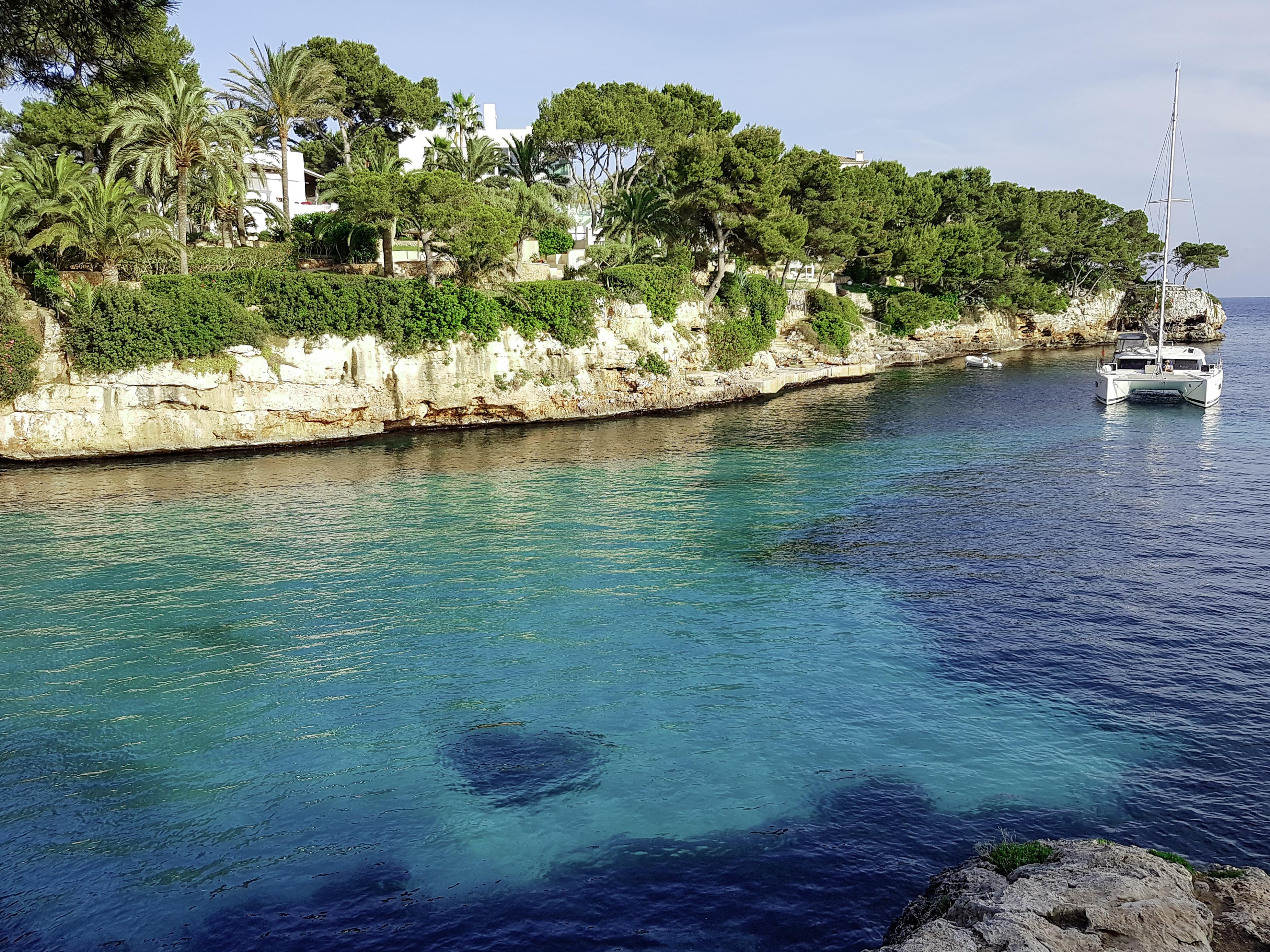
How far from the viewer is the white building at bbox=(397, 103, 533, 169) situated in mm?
69438

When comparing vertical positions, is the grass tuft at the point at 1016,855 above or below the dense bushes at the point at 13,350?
below

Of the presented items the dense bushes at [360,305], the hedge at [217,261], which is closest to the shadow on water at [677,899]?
the dense bushes at [360,305]

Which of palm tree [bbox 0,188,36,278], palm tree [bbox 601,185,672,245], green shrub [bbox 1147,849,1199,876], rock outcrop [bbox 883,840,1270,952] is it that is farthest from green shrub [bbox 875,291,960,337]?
rock outcrop [bbox 883,840,1270,952]

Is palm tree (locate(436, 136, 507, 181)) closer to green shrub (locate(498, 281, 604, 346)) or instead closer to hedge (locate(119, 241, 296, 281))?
green shrub (locate(498, 281, 604, 346))

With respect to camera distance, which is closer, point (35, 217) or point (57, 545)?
point (57, 545)

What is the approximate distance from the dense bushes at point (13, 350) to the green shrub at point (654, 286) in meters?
28.8

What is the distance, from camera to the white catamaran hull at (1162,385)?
1967 inches

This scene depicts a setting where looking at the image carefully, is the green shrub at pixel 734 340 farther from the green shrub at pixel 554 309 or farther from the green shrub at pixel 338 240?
the green shrub at pixel 338 240

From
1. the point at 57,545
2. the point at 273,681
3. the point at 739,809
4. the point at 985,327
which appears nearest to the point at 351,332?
the point at 57,545

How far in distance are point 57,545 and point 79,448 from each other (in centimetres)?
1371

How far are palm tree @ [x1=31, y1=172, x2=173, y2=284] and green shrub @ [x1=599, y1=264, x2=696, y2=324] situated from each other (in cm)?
2384

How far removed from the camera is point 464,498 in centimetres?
3142

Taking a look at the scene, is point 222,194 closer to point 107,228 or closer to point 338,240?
point 338,240

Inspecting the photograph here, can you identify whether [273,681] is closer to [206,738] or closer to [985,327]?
[206,738]
